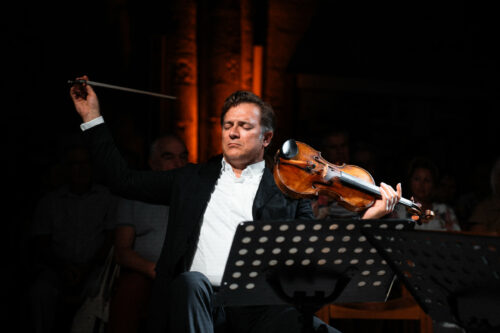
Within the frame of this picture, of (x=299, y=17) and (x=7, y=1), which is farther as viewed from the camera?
(x=299, y=17)

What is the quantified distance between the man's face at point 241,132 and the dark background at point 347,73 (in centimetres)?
342

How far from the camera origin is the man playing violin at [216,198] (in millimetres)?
2328

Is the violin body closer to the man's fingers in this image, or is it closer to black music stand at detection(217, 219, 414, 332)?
the man's fingers

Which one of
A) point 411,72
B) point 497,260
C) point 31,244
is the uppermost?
point 411,72

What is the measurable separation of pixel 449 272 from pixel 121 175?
149cm

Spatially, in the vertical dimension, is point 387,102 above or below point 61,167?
above

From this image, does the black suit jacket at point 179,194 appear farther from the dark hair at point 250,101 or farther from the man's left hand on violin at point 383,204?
the man's left hand on violin at point 383,204

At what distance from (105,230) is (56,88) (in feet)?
8.64

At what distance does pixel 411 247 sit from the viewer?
183cm

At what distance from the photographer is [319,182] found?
2.46 m

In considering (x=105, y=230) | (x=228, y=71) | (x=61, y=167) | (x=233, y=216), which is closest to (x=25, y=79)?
(x=61, y=167)

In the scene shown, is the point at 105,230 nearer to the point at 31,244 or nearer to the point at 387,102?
A: the point at 31,244

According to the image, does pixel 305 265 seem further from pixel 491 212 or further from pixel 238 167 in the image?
pixel 491 212

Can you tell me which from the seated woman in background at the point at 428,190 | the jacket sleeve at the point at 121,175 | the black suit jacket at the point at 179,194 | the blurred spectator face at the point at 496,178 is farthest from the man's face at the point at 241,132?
the blurred spectator face at the point at 496,178
